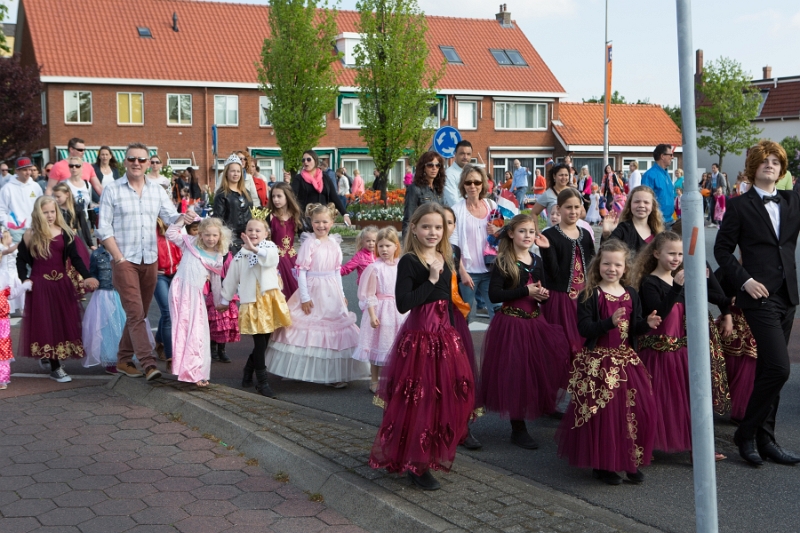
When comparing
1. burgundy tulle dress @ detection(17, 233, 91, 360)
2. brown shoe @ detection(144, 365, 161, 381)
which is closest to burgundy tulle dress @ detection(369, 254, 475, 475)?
brown shoe @ detection(144, 365, 161, 381)

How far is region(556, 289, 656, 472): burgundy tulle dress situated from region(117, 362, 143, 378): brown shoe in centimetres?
412

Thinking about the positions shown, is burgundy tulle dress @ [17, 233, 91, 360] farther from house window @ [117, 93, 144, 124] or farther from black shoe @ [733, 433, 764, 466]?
house window @ [117, 93, 144, 124]

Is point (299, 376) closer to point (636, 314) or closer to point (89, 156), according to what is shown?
point (636, 314)

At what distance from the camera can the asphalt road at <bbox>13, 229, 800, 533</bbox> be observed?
16.0 feet

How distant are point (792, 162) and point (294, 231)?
4486 centimetres

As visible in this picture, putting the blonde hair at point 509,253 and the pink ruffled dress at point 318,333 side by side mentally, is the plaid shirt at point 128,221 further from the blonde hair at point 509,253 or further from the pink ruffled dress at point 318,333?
the blonde hair at point 509,253

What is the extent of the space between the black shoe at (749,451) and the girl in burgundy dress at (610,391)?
2.38ft

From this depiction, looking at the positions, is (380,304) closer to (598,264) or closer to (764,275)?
(598,264)

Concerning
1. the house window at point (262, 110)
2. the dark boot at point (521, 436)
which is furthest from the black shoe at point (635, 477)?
the house window at point (262, 110)

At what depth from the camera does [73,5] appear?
43.6 metres

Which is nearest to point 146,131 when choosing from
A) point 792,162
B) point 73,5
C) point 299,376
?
point 73,5

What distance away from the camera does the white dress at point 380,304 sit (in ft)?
25.7

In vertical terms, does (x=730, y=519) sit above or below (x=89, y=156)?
below

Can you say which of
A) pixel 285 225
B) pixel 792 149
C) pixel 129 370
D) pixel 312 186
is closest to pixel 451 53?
pixel 792 149
